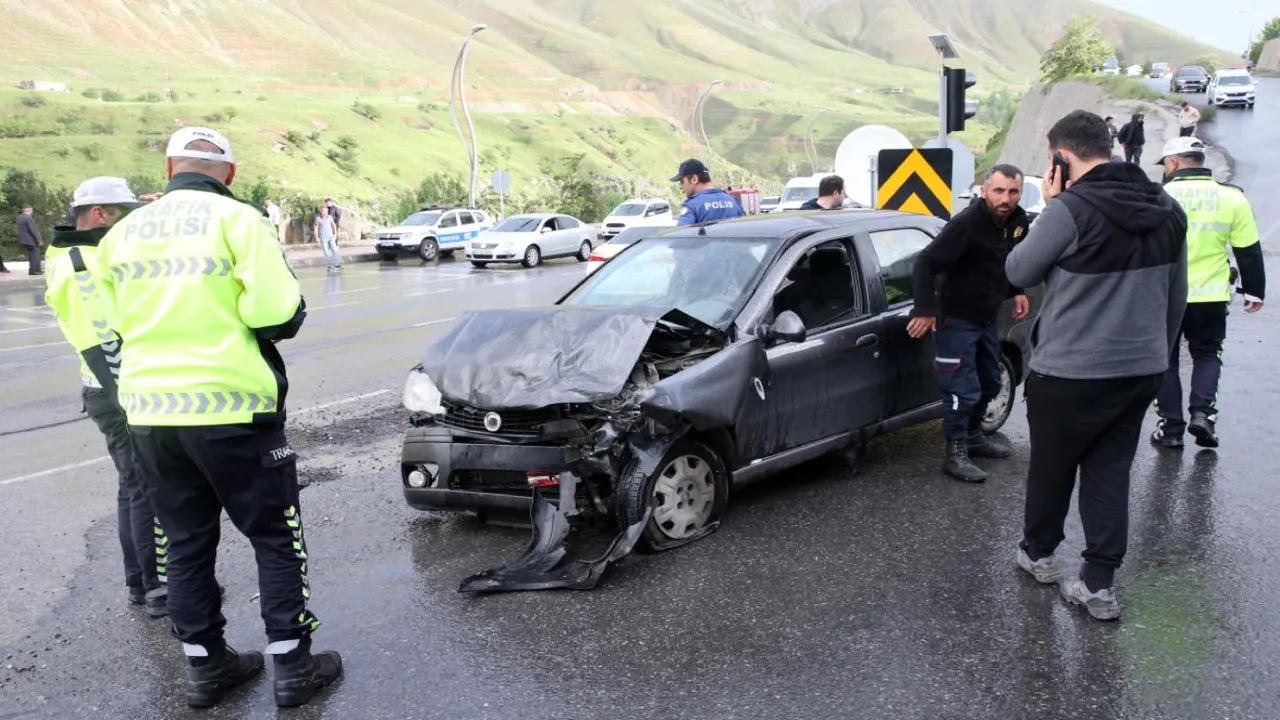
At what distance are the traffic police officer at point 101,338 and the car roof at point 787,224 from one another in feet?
10.5

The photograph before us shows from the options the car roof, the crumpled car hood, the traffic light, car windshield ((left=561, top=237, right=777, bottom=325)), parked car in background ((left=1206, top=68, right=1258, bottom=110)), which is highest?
parked car in background ((left=1206, top=68, right=1258, bottom=110))

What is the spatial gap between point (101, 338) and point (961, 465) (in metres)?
4.50

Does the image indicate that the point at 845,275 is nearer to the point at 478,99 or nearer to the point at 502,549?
the point at 502,549

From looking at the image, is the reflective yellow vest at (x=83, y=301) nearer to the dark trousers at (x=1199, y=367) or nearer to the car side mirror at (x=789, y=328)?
the car side mirror at (x=789, y=328)

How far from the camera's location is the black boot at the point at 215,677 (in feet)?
11.7

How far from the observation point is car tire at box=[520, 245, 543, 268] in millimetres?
27859

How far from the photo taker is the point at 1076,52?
60.8 metres

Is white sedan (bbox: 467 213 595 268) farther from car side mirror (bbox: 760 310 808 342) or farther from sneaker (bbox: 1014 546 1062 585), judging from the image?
sneaker (bbox: 1014 546 1062 585)

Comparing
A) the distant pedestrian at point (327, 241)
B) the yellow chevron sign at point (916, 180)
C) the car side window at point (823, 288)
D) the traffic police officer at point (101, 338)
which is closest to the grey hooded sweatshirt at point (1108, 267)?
the car side window at point (823, 288)

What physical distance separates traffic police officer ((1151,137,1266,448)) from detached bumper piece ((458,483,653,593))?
3766mm

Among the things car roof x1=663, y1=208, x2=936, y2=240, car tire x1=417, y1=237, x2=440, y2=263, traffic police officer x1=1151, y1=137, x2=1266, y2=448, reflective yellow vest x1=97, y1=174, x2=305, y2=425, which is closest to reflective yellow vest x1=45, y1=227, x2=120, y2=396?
reflective yellow vest x1=97, y1=174, x2=305, y2=425

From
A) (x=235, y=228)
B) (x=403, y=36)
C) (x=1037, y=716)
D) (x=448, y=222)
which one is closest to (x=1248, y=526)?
(x=1037, y=716)

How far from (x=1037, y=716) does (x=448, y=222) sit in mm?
30591

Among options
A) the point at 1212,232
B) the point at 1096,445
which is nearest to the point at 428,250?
the point at 1212,232
